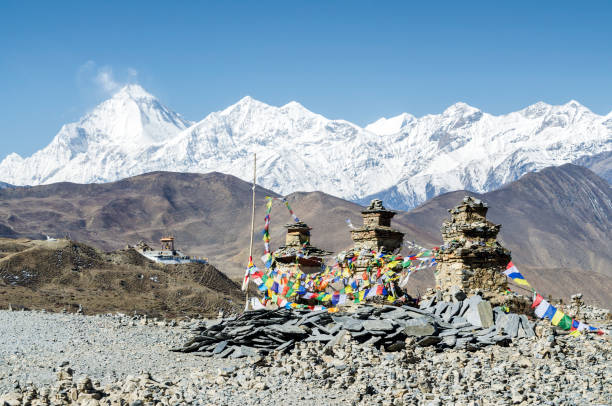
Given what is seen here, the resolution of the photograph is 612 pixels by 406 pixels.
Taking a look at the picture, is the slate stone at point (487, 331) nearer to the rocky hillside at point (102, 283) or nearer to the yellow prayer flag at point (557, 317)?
the yellow prayer flag at point (557, 317)

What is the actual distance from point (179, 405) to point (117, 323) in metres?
7.80

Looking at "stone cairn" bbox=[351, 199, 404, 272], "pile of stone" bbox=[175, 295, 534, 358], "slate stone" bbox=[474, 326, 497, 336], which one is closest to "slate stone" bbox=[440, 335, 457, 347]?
"pile of stone" bbox=[175, 295, 534, 358]

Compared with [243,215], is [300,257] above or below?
below

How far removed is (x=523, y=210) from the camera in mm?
128375

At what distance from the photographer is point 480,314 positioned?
11875mm

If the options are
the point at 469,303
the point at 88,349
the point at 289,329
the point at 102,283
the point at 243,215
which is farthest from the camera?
the point at 243,215

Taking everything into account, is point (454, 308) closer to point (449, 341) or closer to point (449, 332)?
point (449, 332)

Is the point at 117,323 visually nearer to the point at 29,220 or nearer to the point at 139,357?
the point at 139,357

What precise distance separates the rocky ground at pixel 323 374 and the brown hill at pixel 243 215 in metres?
68.1

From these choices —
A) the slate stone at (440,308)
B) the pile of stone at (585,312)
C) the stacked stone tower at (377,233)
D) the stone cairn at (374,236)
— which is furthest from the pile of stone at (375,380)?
the pile of stone at (585,312)

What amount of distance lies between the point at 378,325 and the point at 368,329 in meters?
0.20

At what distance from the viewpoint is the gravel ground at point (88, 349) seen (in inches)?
387

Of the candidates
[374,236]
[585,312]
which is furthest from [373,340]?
[585,312]

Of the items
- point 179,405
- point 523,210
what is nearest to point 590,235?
point 523,210
